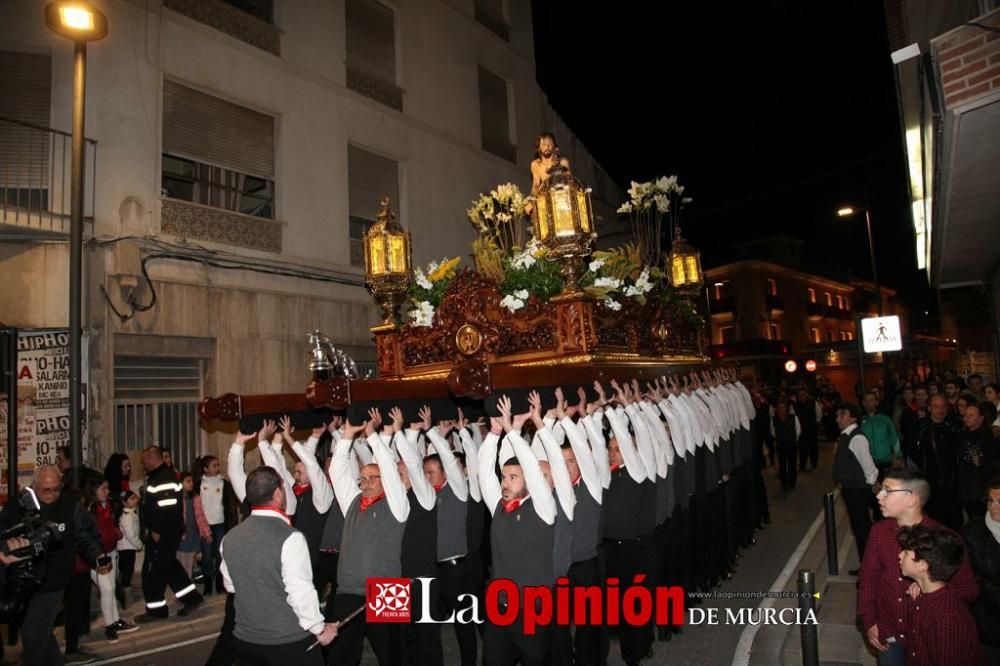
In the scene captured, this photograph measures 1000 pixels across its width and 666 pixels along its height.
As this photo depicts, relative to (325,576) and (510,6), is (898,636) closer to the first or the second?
(325,576)

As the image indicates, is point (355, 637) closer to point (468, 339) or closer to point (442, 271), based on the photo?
point (468, 339)

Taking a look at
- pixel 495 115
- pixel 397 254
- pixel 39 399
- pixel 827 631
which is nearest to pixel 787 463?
pixel 827 631

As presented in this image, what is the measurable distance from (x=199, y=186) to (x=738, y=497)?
9.10 m

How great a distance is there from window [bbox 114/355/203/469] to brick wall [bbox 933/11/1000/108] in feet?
31.4

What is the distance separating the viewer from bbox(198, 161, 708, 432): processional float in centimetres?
459

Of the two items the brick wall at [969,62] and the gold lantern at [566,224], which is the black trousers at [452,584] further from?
the brick wall at [969,62]

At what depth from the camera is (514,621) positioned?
404 centimetres

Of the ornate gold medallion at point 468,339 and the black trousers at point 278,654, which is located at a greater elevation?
the ornate gold medallion at point 468,339

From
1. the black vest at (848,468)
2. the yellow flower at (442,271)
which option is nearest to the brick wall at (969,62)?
the black vest at (848,468)

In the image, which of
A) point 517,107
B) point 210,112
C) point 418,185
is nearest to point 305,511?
point 210,112

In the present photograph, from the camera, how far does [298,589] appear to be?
11.5ft

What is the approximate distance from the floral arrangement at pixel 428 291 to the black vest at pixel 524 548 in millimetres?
3251

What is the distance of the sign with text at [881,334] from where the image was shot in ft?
50.0

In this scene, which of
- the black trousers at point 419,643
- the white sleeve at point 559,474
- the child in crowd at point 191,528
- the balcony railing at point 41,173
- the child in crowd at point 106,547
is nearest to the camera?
the white sleeve at point 559,474
